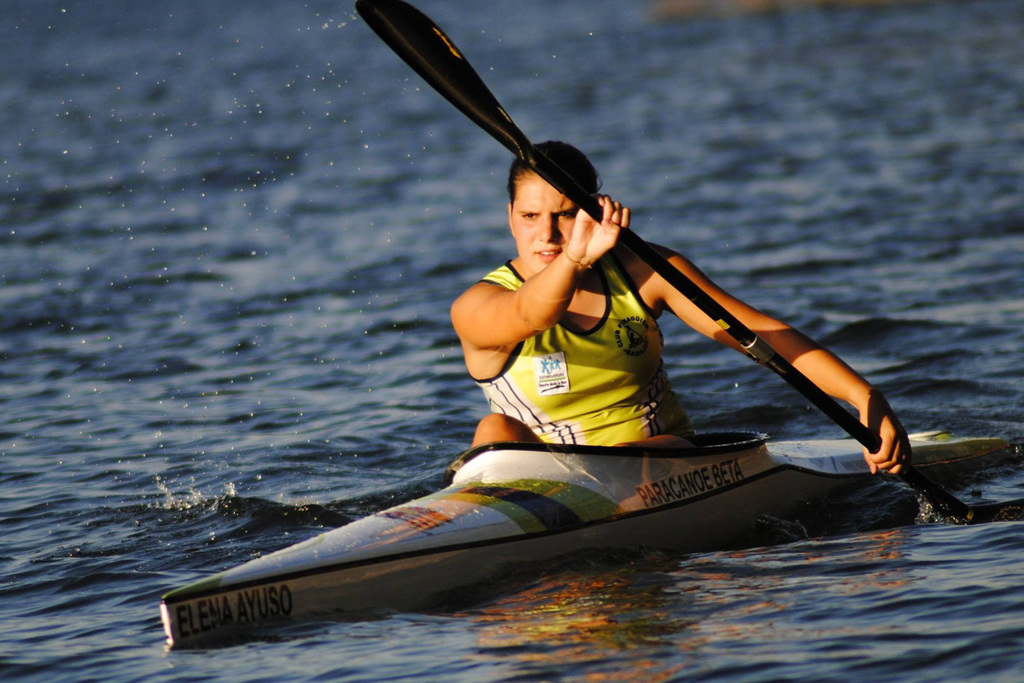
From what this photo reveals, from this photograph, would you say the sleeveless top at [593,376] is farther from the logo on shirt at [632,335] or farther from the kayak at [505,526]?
the kayak at [505,526]

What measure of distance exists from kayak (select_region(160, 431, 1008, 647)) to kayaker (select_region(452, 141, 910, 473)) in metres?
0.16

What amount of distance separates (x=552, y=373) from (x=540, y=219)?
553 millimetres

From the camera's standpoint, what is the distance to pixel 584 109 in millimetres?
17531

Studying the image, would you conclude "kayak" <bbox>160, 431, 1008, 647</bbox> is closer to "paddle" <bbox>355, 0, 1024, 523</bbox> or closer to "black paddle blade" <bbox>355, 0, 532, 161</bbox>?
"paddle" <bbox>355, 0, 1024, 523</bbox>

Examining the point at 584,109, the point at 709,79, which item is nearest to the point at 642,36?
the point at 709,79

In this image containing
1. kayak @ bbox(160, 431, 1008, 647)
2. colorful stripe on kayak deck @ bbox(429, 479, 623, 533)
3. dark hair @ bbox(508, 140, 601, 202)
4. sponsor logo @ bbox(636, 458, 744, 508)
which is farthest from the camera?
sponsor logo @ bbox(636, 458, 744, 508)

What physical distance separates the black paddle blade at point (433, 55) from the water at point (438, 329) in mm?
1599

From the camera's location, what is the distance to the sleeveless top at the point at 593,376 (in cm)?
442

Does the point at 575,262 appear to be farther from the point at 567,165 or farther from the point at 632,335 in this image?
the point at 632,335

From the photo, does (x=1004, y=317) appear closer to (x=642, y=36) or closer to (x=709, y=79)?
(x=709, y=79)

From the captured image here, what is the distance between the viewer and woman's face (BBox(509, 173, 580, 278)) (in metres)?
4.21

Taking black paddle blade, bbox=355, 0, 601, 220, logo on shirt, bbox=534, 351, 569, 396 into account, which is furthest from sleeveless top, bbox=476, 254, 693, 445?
black paddle blade, bbox=355, 0, 601, 220

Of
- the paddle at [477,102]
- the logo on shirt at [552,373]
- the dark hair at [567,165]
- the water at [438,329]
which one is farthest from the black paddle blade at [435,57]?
the water at [438,329]

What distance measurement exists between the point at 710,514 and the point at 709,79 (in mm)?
15658
